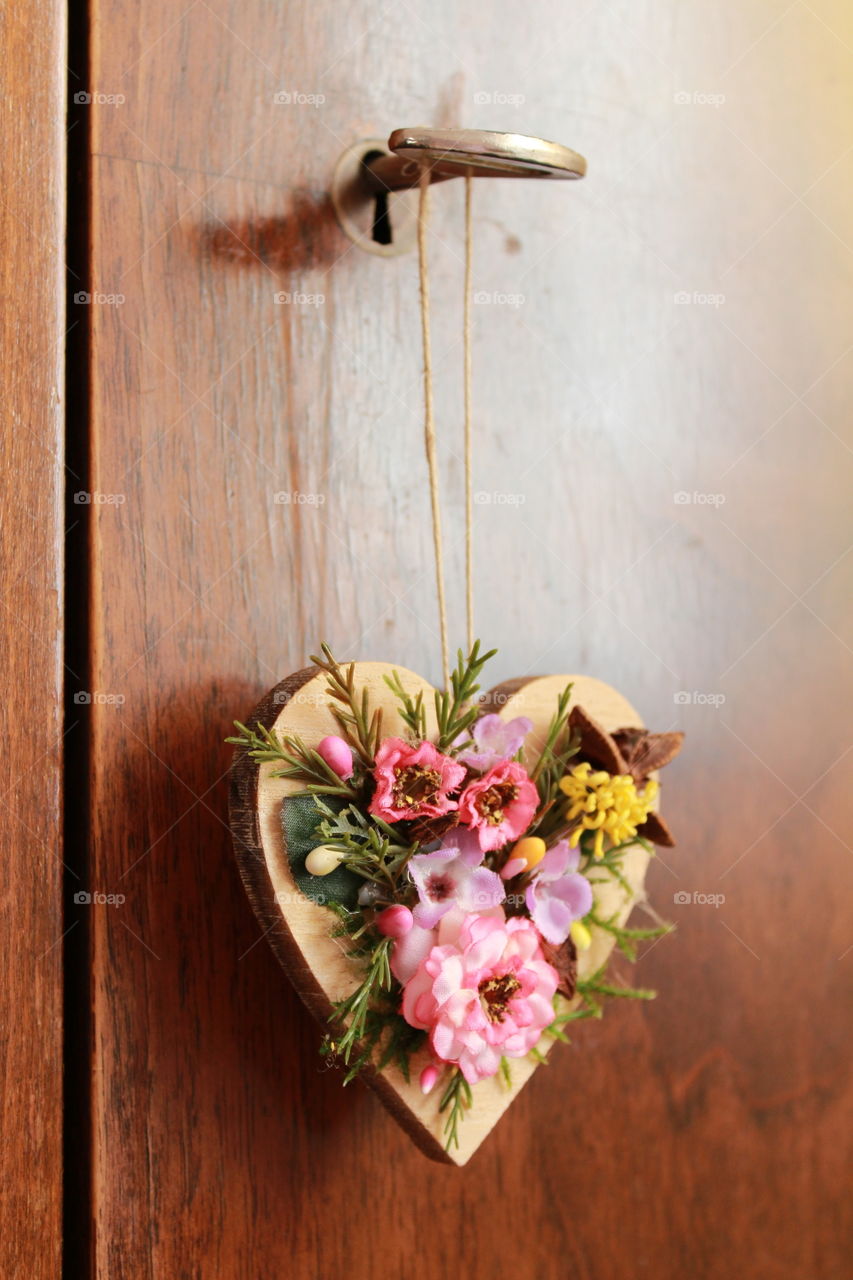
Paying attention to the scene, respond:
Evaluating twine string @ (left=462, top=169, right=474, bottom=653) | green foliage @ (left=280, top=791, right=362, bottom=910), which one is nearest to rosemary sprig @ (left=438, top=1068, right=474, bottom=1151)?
green foliage @ (left=280, top=791, right=362, bottom=910)

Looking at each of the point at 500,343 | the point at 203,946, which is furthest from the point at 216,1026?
the point at 500,343

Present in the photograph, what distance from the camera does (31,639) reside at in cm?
49

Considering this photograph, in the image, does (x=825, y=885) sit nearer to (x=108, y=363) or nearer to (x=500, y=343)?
(x=500, y=343)

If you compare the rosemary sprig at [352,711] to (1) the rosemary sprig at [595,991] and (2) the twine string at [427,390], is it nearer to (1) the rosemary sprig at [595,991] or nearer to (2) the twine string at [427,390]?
(2) the twine string at [427,390]

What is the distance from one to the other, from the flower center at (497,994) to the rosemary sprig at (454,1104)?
0.04 m

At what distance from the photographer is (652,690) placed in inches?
27.5

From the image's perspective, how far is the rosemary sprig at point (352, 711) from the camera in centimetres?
49

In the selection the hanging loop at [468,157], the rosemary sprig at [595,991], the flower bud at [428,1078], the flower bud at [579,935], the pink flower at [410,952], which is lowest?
the flower bud at [428,1078]

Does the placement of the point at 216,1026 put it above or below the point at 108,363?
below

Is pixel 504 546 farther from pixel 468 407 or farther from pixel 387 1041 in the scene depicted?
pixel 387 1041

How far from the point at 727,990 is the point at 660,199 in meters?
0.52

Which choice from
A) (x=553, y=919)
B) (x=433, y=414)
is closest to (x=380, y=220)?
(x=433, y=414)

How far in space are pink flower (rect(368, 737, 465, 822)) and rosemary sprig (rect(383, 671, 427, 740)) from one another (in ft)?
0.07

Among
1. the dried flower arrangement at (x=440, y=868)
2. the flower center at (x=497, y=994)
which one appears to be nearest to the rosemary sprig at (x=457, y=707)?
the dried flower arrangement at (x=440, y=868)
